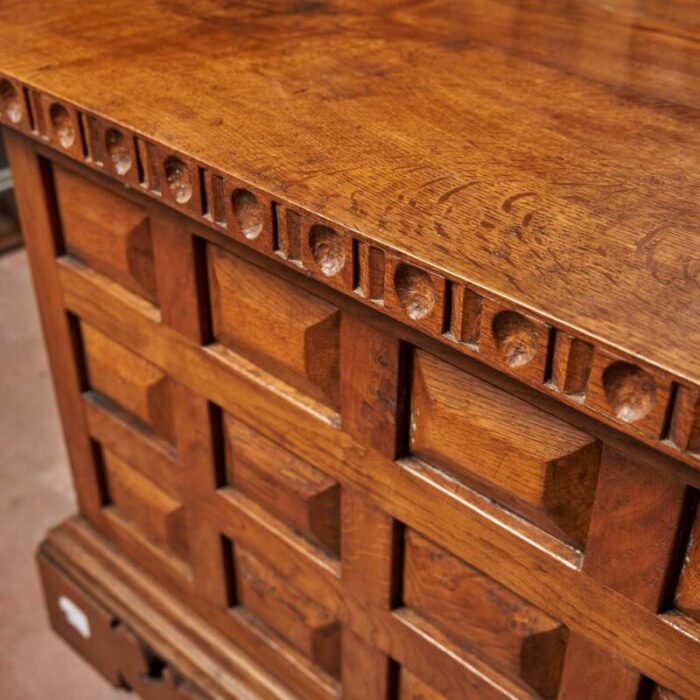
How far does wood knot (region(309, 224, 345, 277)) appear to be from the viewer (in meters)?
0.63

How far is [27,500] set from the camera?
1603mm

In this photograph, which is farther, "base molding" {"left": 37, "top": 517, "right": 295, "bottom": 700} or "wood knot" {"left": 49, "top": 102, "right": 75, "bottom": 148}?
"base molding" {"left": 37, "top": 517, "right": 295, "bottom": 700}

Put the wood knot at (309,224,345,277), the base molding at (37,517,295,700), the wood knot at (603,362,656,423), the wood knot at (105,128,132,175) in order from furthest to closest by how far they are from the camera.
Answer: the base molding at (37,517,295,700), the wood knot at (105,128,132,175), the wood knot at (309,224,345,277), the wood knot at (603,362,656,423)

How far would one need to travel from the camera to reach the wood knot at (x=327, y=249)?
0.63m

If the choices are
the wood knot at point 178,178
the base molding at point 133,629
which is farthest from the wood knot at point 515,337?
the base molding at point 133,629

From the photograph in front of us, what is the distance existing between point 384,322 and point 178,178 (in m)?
0.17

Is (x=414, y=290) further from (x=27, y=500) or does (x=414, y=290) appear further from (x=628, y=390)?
(x=27, y=500)

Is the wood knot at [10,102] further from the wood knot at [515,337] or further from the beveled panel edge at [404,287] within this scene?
the wood knot at [515,337]

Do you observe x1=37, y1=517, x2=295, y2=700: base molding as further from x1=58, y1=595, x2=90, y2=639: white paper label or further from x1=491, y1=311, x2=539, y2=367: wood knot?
x1=491, y1=311, x2=539, y2=367: wood knot

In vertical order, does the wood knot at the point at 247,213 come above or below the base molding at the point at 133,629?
above

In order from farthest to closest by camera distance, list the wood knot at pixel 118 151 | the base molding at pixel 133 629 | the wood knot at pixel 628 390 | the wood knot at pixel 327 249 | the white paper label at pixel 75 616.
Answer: the white paper label at pixel 75 616, the base molding at pixel 133 629, the wood knot at pixel 118 151, the wood knot at pixel 327 249, the wood knot at pixel 628 390

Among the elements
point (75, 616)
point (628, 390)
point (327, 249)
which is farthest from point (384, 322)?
point (75, 616)

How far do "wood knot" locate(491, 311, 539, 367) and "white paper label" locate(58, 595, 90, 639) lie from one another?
2.75 ft

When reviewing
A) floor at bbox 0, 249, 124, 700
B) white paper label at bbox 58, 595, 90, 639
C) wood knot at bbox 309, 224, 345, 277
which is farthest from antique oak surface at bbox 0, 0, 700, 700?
floor at bbox 0, 249, 124, 700
